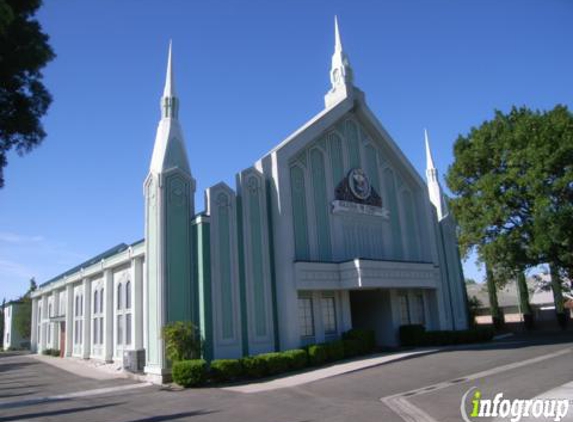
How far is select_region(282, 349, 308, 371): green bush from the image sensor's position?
2044cm

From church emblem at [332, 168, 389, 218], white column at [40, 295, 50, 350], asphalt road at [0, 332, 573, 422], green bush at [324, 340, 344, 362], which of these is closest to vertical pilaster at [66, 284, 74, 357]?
white column at [40, 295, 50, 350]

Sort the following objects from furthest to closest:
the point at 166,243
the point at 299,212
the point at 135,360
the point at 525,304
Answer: the point at 525,304
the point at 299,212
the point at 135,360
the point at 166,243

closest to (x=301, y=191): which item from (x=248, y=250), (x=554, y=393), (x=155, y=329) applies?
(x=248, y=250)

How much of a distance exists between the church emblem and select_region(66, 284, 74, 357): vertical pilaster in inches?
886

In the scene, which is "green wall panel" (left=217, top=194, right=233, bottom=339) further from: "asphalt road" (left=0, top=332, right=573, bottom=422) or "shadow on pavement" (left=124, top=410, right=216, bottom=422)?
"shadow on pavement" (left=124, top=410, right=216, bottom=422)

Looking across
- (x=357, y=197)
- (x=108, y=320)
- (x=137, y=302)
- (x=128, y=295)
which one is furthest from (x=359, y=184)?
(x=108, y=320)

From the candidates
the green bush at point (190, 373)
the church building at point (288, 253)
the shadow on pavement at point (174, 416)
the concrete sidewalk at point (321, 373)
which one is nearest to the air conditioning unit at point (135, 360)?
the church building at point (288, 253)

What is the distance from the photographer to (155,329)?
786 inches

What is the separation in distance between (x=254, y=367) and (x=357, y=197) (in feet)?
40.4

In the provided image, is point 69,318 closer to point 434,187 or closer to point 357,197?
point 357,197

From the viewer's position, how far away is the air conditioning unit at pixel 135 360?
2205cm

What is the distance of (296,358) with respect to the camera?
20.7 meters

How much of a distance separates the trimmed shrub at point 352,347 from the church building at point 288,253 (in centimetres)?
134

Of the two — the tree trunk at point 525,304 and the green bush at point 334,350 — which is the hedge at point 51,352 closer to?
the green bush at point 334,350
